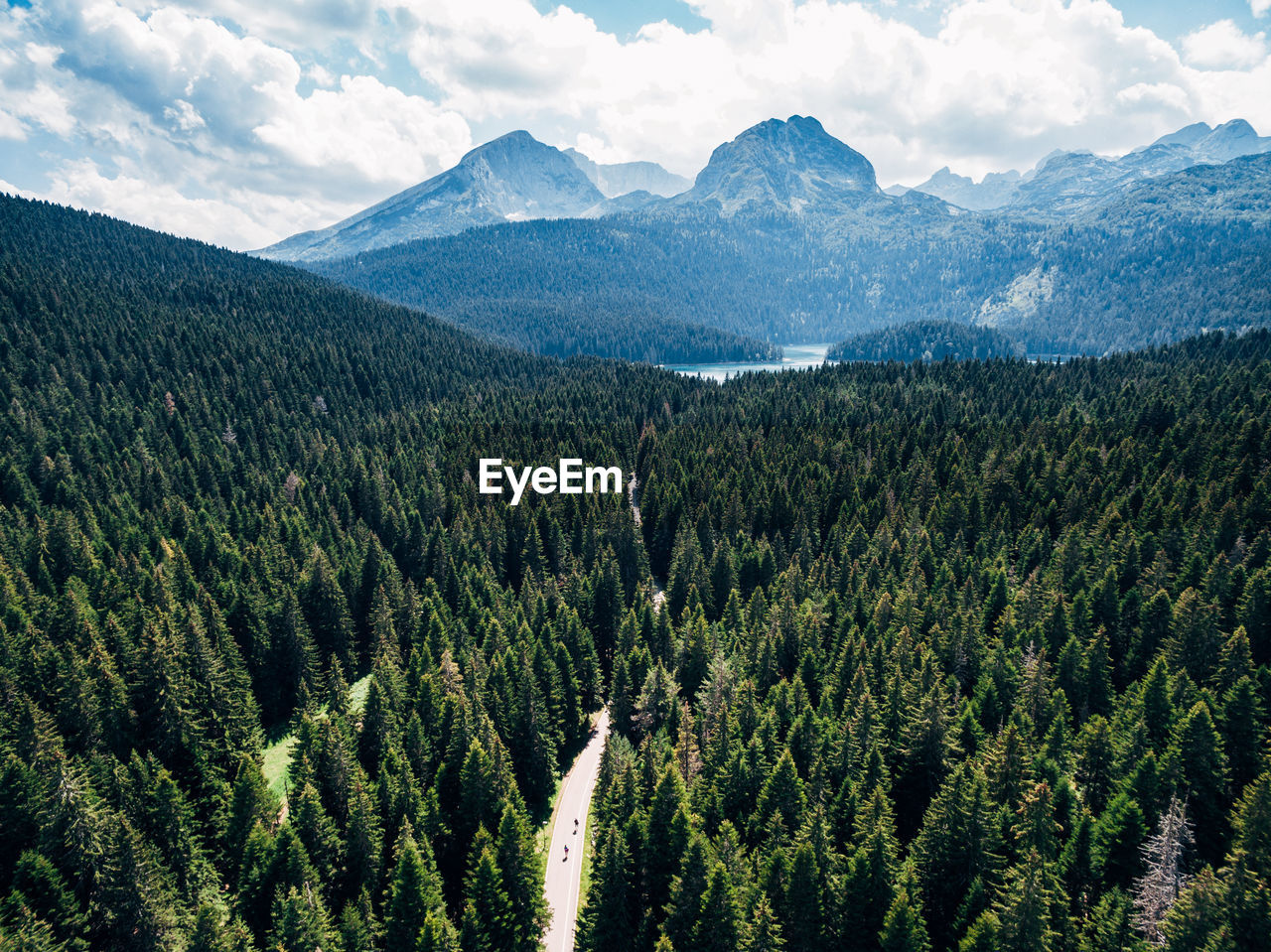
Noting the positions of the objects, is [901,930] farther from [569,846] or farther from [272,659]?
[272,659]

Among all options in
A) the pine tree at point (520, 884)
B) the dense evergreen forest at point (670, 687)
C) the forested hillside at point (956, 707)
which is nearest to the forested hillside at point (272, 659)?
the pine tree at point (520, 884)

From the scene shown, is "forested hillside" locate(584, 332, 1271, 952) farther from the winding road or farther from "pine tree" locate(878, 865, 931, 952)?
the winding road

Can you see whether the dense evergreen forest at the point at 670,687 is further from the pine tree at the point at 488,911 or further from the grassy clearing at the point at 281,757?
the grassy clearing at the point at 281,757

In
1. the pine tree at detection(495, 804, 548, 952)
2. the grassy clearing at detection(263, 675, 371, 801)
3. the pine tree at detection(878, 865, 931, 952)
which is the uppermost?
the pine tree at detection(878, 865, 931, 952)

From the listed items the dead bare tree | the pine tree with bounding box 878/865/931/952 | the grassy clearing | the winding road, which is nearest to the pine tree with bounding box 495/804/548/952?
the winding road

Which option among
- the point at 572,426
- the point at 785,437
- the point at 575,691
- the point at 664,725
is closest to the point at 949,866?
the point at 664,725

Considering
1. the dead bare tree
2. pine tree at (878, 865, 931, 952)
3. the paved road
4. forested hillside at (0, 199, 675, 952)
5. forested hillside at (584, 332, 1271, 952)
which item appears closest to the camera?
the dead bare tree
